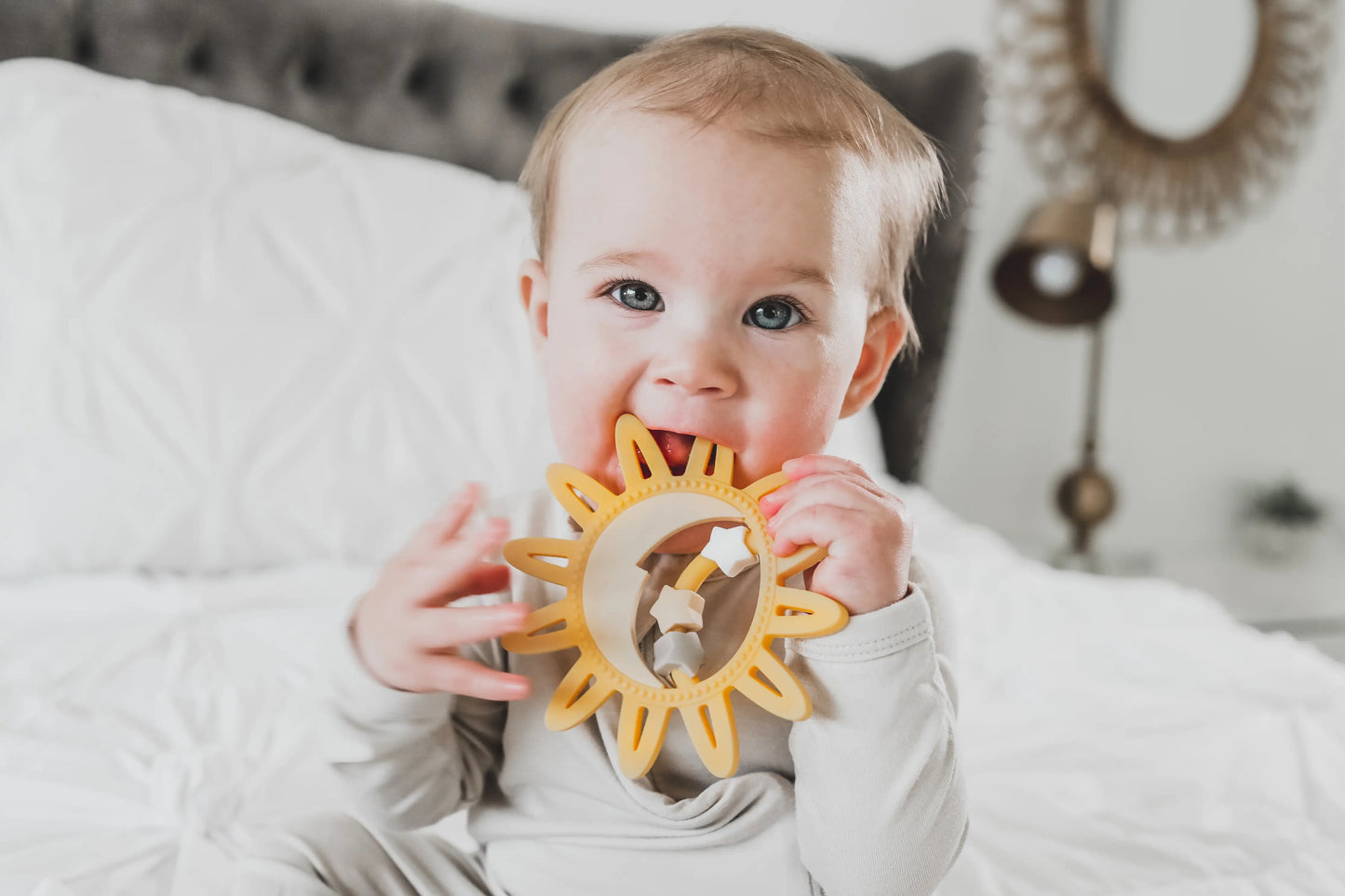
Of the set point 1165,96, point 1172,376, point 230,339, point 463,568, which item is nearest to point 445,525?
point 463,568

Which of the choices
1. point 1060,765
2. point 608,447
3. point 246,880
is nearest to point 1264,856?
point 1060,765

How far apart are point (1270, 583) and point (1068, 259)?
4.57 ft

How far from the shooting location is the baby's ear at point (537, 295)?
761 millimetres

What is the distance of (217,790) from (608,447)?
425 millimetres

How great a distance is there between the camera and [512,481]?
137 centimetres

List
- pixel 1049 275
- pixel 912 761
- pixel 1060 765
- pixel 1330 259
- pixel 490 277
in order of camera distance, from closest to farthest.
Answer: pixel 912 761, pixel 1060 765, pixel 490 277, pixel 1049 275, pixel 1330 259

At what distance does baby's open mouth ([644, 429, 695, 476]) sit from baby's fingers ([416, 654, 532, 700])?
0.16 m

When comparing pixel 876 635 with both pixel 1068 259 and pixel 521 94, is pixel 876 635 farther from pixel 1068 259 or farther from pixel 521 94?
pixel 1068 259

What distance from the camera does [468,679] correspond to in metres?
0.58

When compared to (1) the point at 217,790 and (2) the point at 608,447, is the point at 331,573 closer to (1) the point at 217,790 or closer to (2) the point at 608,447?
(1) the point at 217,790

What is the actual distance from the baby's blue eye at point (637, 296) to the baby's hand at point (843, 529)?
0.13 metres

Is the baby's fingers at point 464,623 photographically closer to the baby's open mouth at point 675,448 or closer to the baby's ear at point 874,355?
the baby's open mouth at point 675,448

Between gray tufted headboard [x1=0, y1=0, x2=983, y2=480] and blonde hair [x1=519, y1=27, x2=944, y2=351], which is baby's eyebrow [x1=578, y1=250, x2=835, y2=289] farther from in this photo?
gray tufted headboard [x1=0, y1=0, x2=983, y2=480]

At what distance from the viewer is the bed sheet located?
77cm
